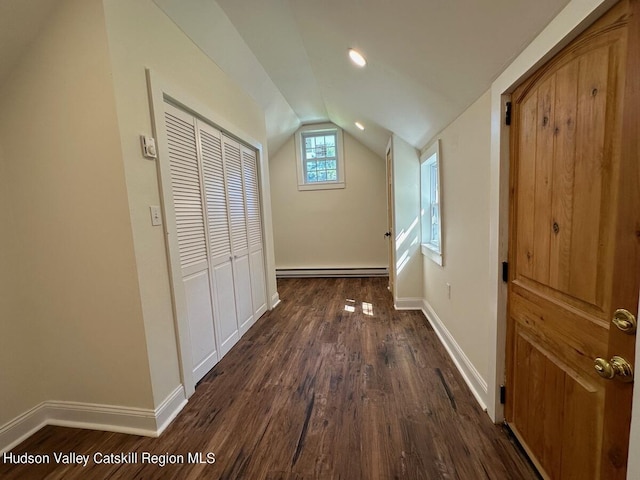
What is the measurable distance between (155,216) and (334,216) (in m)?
3.89

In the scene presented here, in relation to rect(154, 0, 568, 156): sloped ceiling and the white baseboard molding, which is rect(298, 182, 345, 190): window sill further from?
the white baseboard molding

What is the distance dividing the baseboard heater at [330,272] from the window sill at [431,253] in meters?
1.95

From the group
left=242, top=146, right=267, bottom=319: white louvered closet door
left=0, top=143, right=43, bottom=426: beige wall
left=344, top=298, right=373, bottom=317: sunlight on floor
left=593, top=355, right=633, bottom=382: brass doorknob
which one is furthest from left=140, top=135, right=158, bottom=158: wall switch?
left=344, top=298, right=373, bottom=317: sunlight on floor

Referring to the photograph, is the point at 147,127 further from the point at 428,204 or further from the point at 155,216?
the point at 428,204

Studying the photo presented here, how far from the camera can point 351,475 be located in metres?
1.24

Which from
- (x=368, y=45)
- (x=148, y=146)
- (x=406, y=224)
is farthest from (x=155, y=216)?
(x=406, y=224)

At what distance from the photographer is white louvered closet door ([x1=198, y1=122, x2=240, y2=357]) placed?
2.23 meters

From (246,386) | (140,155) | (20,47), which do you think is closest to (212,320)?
(246,386)

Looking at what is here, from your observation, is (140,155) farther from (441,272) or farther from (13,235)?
(441,272)

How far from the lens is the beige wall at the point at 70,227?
137 cm

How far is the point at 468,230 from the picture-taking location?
6.04 ft

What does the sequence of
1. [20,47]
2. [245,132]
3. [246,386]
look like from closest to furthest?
[20,47]
[246,386]
[245,132]

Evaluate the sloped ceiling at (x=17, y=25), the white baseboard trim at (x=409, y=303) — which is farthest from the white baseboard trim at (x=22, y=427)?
the white baseboard trim at (x=409, y=303)

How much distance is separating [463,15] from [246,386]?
2479 millimetres
